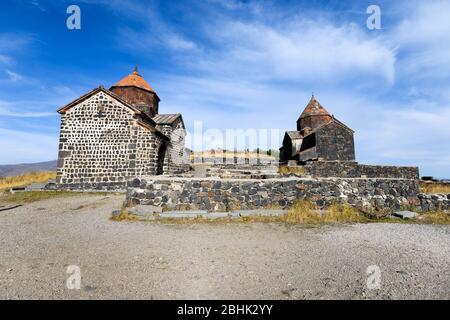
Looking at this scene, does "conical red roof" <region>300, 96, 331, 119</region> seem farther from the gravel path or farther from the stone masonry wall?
the gravel path

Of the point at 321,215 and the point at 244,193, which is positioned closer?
the point at 321,215

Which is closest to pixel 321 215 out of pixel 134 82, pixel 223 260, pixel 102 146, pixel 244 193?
pixel 244 193

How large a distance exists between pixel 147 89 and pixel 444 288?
22097 millimetres

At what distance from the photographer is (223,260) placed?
3686mm

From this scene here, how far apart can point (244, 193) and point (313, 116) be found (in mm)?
26771

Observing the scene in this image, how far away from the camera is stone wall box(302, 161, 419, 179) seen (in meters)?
18.2

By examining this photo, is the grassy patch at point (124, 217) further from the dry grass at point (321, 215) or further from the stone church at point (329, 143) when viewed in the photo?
the stone church at point (329, 143)

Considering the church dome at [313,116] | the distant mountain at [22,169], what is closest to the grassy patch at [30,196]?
the church dome at [313,116]

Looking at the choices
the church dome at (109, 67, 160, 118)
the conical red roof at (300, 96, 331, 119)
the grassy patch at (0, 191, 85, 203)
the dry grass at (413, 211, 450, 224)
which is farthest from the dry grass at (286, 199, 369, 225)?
the conical red roof at (300, 96, 331, 119)

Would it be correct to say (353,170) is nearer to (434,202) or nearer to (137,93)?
(434,202)

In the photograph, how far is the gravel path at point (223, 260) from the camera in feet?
9.02

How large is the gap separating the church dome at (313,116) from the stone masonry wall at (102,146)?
2317 cm

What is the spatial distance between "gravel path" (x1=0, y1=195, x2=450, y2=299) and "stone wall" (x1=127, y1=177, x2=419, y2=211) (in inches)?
58.9
